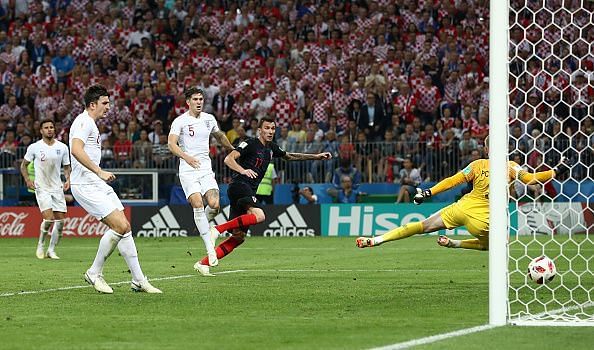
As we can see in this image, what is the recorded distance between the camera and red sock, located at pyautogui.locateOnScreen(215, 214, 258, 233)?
1507 centimetres

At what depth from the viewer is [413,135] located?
86.1ft

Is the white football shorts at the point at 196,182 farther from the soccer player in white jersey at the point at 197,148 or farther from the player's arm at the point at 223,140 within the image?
the player's arm at the point at 223,140

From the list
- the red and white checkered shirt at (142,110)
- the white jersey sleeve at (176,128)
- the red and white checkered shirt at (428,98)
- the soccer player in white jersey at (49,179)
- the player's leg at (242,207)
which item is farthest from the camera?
the red and white checkered shirt at (142,110)

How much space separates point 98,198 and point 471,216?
471 centimetres

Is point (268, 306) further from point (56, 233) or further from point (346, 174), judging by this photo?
point (346, 174)

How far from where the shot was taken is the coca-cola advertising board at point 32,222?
88.2 ft

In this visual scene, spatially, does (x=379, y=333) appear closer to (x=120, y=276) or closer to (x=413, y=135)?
(x=120, y=276)

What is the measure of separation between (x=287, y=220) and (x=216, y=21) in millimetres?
7829

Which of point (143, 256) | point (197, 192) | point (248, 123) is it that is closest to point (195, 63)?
point (248, 123)

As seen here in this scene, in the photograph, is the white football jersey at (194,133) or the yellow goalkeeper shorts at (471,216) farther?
the white football jersey at (194,133)

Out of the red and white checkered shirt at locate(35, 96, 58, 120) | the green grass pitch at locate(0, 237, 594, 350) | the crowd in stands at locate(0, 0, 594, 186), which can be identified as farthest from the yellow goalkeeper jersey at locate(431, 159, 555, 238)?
the red and white checkered shirt at locate(35, 96, 58, 120)

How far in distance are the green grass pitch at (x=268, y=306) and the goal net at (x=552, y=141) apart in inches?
24.9

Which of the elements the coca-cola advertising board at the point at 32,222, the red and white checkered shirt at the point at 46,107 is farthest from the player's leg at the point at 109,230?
the red and white checkered shirt at the point at 46,107

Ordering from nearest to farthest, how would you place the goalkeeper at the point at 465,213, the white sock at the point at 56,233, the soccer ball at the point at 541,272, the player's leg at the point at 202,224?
1. the soccer ball at the point at 541,272
2. the goalkeeper at the point at 465,213
3. the player's leg at the point at 202,224
4. the white sock at the point at 56,233
